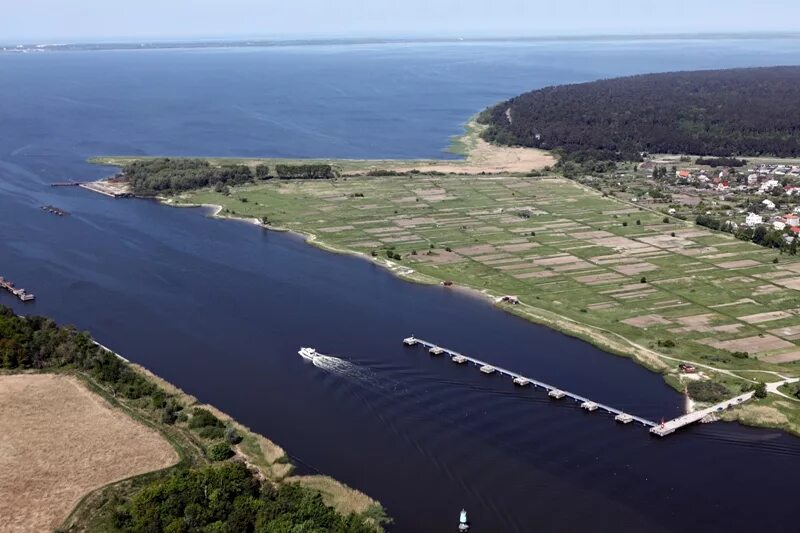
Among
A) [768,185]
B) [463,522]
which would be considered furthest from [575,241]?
[463,522]

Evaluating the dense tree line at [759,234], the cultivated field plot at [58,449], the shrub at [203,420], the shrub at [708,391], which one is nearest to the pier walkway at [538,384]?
the shrub at [708,391]

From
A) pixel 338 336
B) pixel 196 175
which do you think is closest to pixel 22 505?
pixel 338 336

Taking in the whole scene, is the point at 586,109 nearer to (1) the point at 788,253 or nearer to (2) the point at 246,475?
(1) the point at 788,253

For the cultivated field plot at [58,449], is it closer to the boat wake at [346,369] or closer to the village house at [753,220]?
the boat wake at [346,369]

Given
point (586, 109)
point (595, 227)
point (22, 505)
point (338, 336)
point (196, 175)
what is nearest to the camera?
point (22, 505)

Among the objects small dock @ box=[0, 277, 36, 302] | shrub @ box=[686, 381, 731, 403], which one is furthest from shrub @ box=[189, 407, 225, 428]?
small dock @ box=[0, 277, 36, 302]

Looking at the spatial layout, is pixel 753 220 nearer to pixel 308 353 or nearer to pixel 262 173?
pixel 308 353

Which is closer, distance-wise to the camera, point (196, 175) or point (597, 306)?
point (597, 306)
